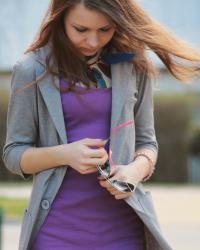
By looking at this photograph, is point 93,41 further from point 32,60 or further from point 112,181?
point 112,181

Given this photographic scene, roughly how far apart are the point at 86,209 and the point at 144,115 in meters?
0.44

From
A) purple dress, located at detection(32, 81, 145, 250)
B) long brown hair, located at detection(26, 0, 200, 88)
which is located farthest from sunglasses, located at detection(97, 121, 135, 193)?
long brown hair, located at detection(26, 0, 200, 88)

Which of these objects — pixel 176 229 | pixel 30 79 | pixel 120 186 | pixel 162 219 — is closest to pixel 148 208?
pixel 120 186

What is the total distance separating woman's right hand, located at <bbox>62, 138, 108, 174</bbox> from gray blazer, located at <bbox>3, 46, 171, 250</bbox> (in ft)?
0.29

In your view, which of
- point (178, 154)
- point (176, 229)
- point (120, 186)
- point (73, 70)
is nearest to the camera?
point (120, 186)

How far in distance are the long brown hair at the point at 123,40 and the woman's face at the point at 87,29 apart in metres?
0.02

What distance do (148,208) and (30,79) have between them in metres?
0.62

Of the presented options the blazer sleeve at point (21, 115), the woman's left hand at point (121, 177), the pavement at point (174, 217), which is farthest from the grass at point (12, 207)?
the woman's left hand at point (121, 177)

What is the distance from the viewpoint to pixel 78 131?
9.56 feet

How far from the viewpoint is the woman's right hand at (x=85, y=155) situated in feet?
8.97

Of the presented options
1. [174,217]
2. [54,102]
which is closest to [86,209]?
[54,102]

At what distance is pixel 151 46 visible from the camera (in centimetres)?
300

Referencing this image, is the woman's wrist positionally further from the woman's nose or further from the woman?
the woman's nose

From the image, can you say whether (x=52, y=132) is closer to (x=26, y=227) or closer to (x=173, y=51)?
(x=26, y=227)
